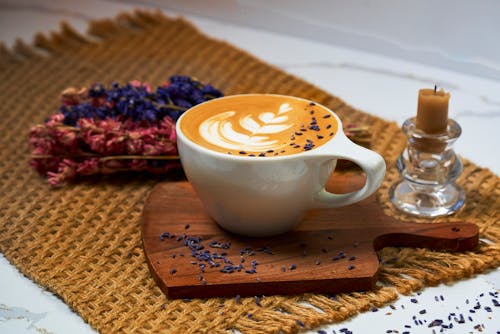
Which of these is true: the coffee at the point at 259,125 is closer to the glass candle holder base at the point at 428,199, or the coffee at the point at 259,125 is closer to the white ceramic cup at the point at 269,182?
the white ceramic cup at the point at 269,182

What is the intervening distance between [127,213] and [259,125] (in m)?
0.22

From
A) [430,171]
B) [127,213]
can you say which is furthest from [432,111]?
[127,213]

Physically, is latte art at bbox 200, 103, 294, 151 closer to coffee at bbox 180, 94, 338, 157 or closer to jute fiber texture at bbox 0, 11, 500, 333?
coffee at bbox 180, 94, 338, 157

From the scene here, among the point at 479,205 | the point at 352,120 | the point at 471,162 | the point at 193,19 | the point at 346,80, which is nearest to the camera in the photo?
the point at 479,205

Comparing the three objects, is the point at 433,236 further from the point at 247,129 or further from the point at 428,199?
the point at 247,129

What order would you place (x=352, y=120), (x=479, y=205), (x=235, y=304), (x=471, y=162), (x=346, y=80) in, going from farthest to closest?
(x=346, y=80)
(x=352, y=120)
(x=471, y=162)
(x=479, y=205)
(x=235, y=304)

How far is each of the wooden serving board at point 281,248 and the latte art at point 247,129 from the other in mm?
108

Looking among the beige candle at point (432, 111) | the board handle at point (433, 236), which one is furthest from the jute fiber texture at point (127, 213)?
the beige candle at point (432, 111)

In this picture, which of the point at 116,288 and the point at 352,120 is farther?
the point at 352,120

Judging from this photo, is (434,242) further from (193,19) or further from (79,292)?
(193,19)

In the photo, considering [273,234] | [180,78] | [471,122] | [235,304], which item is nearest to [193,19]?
[180,78]

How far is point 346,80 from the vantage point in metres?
1.39

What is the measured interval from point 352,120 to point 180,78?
282 millimetres

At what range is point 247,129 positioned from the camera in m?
0.92
